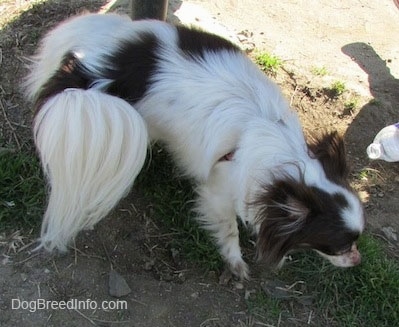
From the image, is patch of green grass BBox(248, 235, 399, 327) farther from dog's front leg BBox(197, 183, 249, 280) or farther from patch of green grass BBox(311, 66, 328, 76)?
patch of green grass BBox(311, 66, 328, 76)

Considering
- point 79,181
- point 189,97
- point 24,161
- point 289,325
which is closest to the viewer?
point 79,181

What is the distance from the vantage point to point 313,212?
2.01 m

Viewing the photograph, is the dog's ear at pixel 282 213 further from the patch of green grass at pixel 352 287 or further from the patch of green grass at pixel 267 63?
the patch of green grass at pixel 267 63

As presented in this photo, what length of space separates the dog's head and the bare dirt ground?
53cm

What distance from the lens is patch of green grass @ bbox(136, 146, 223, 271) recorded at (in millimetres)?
2592

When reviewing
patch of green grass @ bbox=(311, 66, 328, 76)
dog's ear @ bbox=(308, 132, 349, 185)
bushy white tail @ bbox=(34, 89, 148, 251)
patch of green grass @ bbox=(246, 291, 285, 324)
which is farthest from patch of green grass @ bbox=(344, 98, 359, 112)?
bushy white tail @ bbox=(34, 89, 148, 251)

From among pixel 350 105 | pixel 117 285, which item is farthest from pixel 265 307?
pixel 350 105

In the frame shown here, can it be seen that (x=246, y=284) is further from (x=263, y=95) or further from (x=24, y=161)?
(x=24, y=161)

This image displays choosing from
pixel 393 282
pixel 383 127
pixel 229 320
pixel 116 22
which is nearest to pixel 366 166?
pixel 383 127

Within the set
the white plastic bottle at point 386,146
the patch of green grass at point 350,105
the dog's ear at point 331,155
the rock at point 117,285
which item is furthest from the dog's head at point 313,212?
the patch of green grass at point 350,105

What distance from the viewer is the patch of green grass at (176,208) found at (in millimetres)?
2592

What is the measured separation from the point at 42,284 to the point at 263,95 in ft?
3.95

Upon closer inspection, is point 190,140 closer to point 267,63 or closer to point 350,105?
point 267,63

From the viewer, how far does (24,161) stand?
8.72ft
